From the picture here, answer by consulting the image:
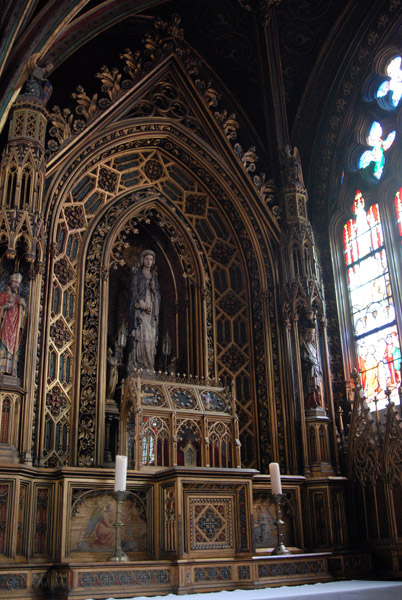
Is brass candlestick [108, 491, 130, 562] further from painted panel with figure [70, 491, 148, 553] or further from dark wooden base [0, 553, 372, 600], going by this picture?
painted panel with figure [70, 491, 148, 553]

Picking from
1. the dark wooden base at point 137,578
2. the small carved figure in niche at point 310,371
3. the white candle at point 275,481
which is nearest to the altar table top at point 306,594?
the dark wooden base at point 137,578

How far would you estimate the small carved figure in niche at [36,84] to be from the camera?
1153 centimetres

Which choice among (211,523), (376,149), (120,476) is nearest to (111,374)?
(120,476)

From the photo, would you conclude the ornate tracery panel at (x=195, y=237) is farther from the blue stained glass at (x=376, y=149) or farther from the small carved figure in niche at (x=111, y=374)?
the blue stained glass at (x=376, y=149)

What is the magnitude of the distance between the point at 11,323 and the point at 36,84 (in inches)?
169

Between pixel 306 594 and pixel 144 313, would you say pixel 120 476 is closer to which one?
pixel 306 594

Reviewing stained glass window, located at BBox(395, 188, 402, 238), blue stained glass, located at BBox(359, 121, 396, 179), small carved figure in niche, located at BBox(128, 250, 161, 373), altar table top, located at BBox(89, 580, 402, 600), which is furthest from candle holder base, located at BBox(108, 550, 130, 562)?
blue stained glass, located at BBox(359, 121, 396, 179)

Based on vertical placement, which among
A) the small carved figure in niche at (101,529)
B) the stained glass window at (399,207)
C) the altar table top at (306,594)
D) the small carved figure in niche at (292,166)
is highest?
the small carved figure in niche at (292,166)

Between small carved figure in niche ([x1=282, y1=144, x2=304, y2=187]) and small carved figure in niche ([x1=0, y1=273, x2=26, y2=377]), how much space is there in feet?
19.7

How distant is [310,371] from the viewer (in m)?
12.3

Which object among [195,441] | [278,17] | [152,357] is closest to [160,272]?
[152,357]

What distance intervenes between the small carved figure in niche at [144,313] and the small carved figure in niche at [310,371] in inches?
109

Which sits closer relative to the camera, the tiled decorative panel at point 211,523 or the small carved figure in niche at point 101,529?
the tiled decorative panel at point 211,523

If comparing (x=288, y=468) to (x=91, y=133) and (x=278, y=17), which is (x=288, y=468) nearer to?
(x=91, y=133)
